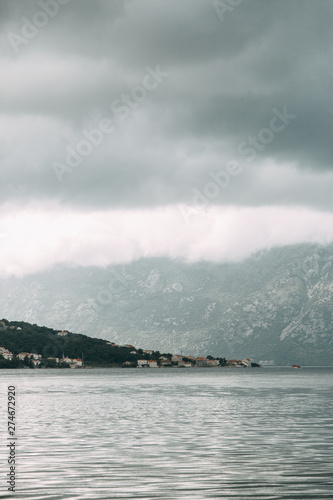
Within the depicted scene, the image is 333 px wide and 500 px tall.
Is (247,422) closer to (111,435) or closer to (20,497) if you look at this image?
(111,435)

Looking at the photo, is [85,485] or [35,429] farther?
[35,429]

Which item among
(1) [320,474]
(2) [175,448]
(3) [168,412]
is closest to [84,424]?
(3) [168,412]

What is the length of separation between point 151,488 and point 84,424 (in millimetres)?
34794

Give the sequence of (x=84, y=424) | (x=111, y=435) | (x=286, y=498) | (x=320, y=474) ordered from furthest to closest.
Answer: (x=84, y=424)
(x=111, y=435)
(x=320, y=474)
(x=286, y=498)

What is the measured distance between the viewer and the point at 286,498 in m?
27.3

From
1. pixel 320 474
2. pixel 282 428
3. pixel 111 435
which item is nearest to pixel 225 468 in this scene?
pixel 320 474

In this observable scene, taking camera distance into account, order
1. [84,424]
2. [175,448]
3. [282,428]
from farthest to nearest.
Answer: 1. [84,424]
2. [282,428]
3. [175,448]

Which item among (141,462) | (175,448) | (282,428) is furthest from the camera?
(282,428)

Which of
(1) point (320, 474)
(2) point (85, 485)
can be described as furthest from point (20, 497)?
(1) point (320, 474)

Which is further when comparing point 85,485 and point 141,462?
point 141,462

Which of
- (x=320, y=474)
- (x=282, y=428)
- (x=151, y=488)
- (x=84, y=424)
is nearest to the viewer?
(x=151, y=488)

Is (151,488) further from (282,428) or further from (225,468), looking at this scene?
(282,428)

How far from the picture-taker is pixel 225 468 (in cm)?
3578

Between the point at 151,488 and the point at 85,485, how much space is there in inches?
134
